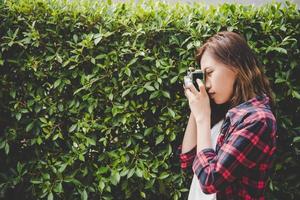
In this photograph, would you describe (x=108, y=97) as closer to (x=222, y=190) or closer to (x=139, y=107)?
(x=139, y=107)

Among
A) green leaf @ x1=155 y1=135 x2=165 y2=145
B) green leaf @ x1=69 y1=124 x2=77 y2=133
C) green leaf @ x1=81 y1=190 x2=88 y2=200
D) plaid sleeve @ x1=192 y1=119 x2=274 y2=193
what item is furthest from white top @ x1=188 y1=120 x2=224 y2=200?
green leaf @ x1=69 y1=124 x2=77 y2=133

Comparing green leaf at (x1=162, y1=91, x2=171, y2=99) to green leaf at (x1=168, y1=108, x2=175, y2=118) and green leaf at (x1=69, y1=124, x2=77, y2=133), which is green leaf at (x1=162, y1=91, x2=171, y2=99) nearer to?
green leaf at (x1=168, y1=108, x2=175, y2=118)

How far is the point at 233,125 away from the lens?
237cm

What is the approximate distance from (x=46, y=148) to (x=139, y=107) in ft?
3.01

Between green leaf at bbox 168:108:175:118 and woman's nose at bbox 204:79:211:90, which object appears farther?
green leaf at bbox 168:108:175:118

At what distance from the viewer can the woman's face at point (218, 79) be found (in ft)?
8.29

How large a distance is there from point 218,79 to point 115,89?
1.06 m

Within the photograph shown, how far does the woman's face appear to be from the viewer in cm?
253

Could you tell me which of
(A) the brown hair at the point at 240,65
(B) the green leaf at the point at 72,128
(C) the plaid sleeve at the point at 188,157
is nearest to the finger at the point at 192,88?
(A) the brown hair at the point at 240,65

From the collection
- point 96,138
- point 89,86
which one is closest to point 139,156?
point 96,138

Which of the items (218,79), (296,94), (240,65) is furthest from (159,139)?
(296,94)

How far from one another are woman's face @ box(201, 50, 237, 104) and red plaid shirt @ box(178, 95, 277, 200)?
0.49 ft

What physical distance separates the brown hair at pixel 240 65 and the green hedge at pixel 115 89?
627mm

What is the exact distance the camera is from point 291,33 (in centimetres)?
331
